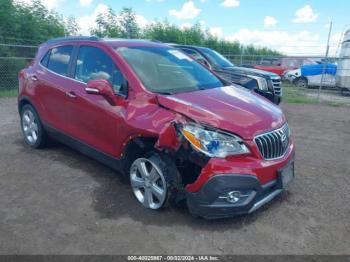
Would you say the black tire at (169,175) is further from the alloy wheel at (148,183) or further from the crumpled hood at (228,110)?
the crumpled hood at (228,110)

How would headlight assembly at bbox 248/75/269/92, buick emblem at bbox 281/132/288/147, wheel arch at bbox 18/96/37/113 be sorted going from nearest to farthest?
buick emblem at bbox 281/132/288/147 < wheel arch at bbox 18/96/37/113 < headlight assembly at bbox 248/75/269/92

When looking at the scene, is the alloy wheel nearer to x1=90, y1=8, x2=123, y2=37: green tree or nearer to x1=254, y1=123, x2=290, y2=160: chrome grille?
x1=254, y1=123, x2=290, y2=160: chrome grille

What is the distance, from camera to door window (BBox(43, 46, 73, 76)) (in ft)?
15.2

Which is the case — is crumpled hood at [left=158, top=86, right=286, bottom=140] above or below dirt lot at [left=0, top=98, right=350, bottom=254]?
above

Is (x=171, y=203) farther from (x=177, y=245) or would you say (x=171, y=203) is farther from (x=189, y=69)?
(x=189, y=69)

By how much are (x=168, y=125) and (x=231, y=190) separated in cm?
84

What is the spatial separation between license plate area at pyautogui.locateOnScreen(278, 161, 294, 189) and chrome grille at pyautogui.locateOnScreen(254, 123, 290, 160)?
0.15 m

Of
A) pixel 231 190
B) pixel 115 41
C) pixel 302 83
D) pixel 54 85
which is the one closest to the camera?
pixel 231 190

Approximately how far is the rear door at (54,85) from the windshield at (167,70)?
1073 mm

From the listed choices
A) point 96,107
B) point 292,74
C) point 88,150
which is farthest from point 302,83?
point 96,107

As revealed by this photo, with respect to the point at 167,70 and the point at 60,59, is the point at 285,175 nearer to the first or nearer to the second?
the point at 167,70

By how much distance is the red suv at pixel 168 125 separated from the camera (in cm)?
301

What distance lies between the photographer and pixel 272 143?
3.26 metres

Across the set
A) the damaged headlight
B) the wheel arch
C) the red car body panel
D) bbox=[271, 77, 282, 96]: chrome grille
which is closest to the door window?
the wheel arch
